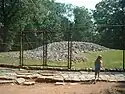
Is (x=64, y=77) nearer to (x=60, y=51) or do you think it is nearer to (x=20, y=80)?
(x=20, y=80)

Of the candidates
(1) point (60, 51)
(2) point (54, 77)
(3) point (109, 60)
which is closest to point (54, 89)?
(2) point (54, 77)

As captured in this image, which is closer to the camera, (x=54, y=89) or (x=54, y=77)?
(x=54, y=89)

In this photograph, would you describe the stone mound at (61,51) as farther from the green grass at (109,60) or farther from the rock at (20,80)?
the rock at (20,80)

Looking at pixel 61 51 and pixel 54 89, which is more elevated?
pixel 61 51

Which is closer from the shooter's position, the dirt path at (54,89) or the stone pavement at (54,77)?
the dirt path at (54,89)

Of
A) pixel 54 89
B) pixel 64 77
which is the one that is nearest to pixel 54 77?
pixel 64 77

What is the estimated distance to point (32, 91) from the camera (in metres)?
9.84

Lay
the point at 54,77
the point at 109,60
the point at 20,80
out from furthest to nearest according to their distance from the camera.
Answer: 1. the point at 109,60
2. the point at 54,77
3. the point at 20,80

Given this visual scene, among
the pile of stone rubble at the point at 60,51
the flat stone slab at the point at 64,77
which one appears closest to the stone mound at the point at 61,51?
the pile of stone rubble at the point at 60,51

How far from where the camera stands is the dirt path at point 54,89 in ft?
31.8

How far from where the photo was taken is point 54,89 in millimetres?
10195

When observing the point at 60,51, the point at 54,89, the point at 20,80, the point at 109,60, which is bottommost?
the point at 54,89

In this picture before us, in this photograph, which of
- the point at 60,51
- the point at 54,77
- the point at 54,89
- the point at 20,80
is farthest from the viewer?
the point at 60,51

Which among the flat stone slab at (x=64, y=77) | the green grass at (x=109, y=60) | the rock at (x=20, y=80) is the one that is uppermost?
the green grass at (x=109, y=60)
